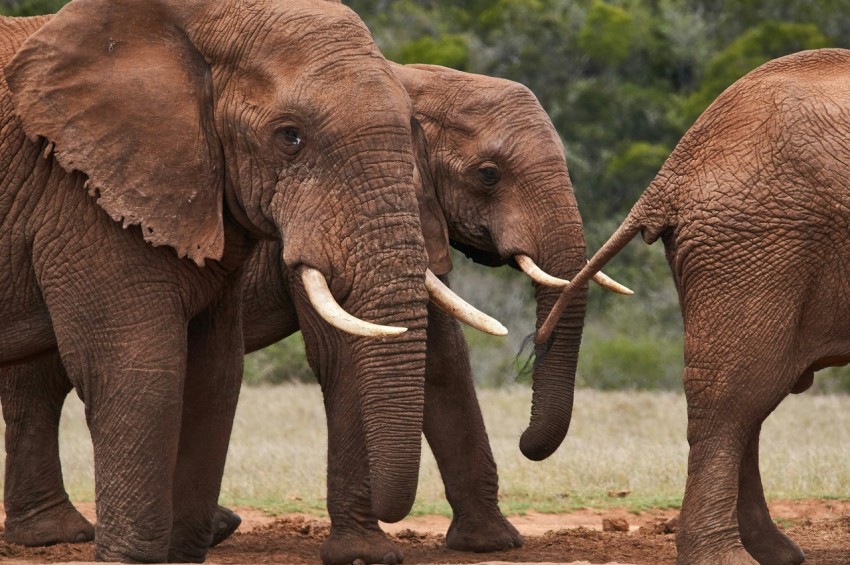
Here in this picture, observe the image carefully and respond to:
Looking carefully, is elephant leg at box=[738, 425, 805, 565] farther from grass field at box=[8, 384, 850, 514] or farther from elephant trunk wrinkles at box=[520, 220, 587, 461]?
grass field at box=[8, 384, 850, 514]

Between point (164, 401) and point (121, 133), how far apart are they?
92cm

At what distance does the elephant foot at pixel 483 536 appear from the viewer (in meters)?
7.99

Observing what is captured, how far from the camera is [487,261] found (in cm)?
824

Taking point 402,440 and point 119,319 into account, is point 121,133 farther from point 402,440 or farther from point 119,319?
point 402,440

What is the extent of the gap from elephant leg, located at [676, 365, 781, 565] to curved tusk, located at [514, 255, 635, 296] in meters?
1.31

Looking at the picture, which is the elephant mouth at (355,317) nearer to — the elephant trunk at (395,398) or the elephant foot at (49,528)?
the elephant trunk at (395,398)

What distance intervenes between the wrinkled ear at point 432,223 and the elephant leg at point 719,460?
1.67 meters

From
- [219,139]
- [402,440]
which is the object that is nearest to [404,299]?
[402,440]

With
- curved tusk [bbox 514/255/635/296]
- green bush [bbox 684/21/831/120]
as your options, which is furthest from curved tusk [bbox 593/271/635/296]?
green bush [bbox 684/21/831/120]

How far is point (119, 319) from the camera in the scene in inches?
239

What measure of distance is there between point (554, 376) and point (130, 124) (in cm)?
247

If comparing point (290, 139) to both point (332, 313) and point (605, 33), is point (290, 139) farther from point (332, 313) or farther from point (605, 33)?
point (605, 33)

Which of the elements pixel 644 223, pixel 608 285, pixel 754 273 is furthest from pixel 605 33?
pixel 754 273

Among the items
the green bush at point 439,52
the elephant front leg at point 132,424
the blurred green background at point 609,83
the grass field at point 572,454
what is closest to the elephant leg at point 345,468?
the elephant front leg at point 132,424
